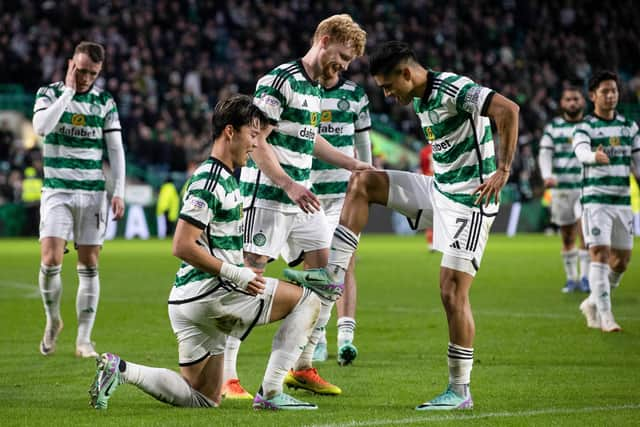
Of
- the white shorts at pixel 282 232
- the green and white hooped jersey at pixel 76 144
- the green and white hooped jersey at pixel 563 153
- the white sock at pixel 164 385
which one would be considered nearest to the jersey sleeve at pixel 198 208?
the white sock at pixel 164 385

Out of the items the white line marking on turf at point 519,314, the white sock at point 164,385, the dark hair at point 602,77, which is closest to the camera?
the white sock at point 164,385

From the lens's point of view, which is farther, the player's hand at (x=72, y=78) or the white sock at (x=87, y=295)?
the white sock at (x=87, y=295)

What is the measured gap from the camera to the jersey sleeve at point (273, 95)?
699 centimetres

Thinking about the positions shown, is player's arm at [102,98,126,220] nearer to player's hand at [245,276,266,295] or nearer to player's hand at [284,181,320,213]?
player's hand at [284,181,320,213]

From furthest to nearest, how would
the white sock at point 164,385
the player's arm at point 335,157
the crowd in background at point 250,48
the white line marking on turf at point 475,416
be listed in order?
1. the crowd in background at point 250,48
2. the player's arm at point 335,157
3. the white sock at point 164,385
4. the white line marking on turf at point 475,416

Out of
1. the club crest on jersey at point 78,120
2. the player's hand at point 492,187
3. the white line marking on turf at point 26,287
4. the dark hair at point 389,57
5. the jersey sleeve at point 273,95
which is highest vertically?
the dark hair at point 389,57

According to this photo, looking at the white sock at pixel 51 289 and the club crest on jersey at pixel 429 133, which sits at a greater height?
the club crest on jersey at pixel 429 133

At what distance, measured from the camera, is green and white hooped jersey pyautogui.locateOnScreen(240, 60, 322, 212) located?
7039 mm

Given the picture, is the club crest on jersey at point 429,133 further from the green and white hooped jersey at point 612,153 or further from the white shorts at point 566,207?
the white shorts at point 566,207

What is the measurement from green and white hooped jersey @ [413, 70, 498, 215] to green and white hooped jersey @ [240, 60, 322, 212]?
1018mm

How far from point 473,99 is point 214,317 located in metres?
1.86

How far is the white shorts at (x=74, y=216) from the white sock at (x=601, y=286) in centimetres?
442

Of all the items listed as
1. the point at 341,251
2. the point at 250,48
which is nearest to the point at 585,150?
the point at 341,251

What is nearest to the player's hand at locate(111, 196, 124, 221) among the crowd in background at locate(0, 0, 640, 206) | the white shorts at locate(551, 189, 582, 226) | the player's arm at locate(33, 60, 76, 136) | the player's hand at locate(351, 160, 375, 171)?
the player's arm at locate(33, 60, 76, 136)
